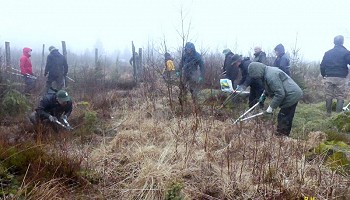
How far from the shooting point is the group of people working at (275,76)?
189 inches

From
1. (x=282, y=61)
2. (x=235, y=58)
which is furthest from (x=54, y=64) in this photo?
(x=282, y=61)

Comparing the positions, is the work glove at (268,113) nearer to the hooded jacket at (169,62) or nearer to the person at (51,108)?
the hooded jacket at (169,62)

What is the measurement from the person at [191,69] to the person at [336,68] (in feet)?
8.71

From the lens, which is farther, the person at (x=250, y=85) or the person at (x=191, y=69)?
the person at (x=250, y=85)

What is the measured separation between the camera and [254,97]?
6.73 meters

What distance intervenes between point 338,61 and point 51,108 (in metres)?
5.62

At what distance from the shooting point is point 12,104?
6.18 metres

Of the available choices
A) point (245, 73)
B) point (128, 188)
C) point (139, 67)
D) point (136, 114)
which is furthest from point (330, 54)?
point (139, 67)

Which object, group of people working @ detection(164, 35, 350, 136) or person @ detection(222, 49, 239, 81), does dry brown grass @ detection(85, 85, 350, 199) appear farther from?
person @ detection(222, 49, 239, 81)

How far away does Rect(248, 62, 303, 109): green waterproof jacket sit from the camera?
471cm

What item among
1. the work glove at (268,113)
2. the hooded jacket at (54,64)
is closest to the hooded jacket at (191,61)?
the work glove at (268,113)

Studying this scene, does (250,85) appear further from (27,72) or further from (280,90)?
(27,72)

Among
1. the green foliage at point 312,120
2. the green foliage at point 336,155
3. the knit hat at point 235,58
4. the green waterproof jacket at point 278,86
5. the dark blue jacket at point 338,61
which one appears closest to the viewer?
the green foliage at point 336,155

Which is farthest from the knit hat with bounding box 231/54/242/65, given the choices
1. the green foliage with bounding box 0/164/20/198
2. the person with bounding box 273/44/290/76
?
the green foliage with bounding box 0/164/20/198
